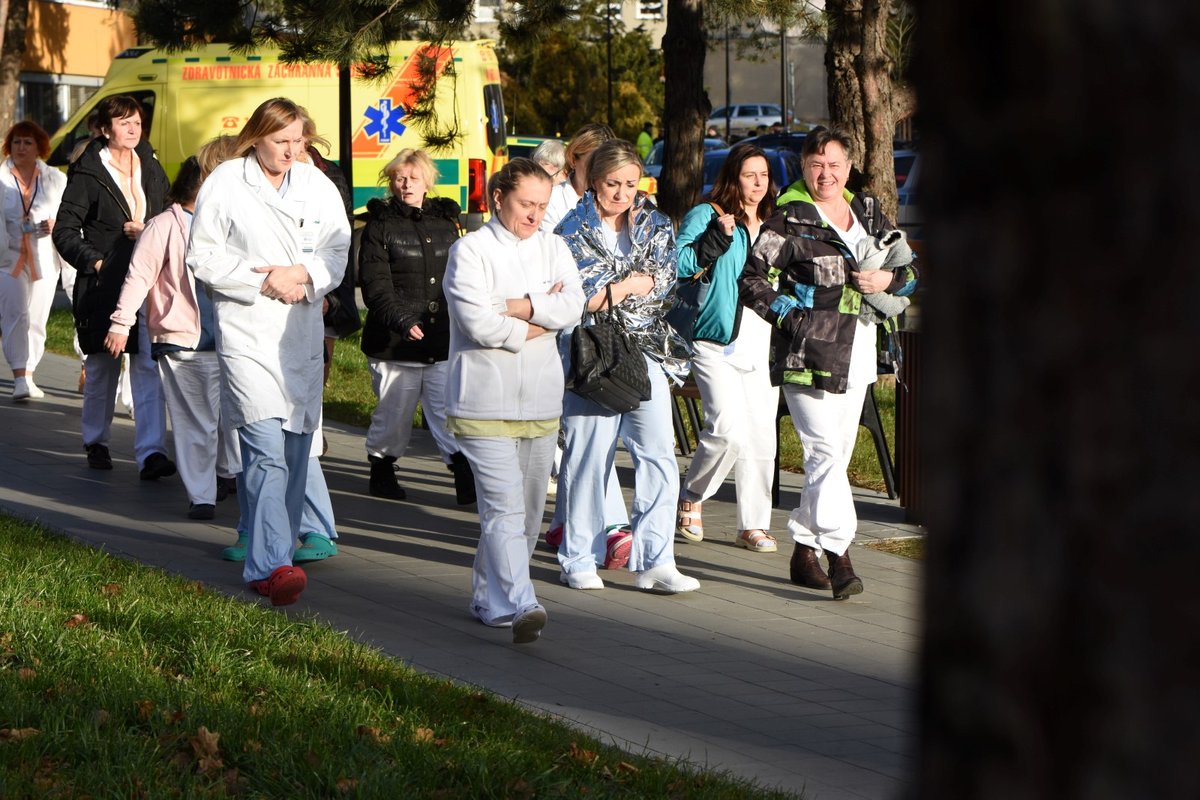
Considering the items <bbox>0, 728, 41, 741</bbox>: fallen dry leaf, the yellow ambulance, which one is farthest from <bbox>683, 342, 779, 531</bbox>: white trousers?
the yellow ambulance

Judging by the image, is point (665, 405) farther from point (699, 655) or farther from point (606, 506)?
point (699, 655)

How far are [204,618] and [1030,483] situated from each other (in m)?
5.27

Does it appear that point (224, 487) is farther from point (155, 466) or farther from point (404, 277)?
point (404, 277)

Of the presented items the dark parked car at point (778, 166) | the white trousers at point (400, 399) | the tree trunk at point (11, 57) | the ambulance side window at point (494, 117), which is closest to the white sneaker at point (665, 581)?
the white trousers at point (400, 399)

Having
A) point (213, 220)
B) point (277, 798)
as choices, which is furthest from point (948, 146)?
point (213, 220)

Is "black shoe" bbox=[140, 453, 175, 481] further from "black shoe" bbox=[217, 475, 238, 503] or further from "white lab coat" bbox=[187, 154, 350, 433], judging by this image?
"white lab coat" bbox=[187, 154, 350, 433]

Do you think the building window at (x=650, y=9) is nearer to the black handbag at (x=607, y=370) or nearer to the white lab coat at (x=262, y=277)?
the black handbag at (x=607, y=370)

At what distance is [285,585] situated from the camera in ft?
22.8

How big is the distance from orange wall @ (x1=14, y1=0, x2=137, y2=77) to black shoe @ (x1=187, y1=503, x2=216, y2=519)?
3132 centimetres

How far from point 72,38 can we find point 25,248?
28747 mm

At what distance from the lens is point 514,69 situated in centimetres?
4819

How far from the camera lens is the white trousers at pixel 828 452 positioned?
7.53 m

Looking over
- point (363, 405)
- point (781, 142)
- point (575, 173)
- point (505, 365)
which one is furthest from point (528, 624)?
point (781, 142)

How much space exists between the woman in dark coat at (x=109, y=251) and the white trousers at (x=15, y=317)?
3062 millimetres
